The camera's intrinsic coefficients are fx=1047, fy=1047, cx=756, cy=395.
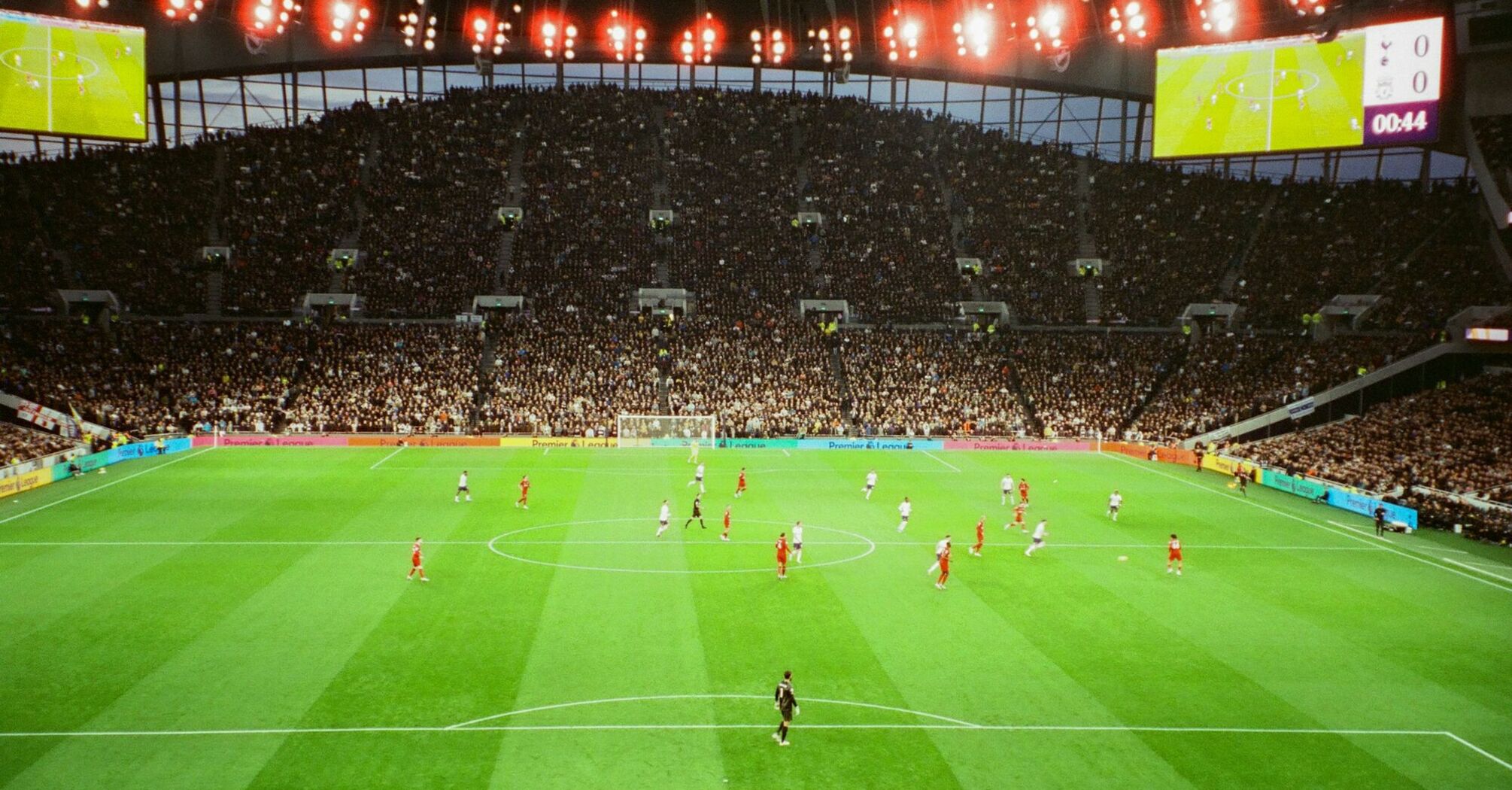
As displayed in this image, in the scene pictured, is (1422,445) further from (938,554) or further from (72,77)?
(72,77)

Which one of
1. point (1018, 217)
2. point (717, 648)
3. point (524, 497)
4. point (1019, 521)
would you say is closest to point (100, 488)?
point (524, 497)

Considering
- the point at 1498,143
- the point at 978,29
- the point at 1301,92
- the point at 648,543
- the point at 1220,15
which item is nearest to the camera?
the point at 648,543

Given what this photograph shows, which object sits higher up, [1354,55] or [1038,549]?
[1354,55]

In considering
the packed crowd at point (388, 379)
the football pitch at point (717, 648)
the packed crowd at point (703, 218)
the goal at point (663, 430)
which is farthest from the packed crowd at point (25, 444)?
the goal at point (663, 430)

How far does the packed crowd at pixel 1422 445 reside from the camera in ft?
127

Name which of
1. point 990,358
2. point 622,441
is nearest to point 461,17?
point 622,441

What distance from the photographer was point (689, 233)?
68.1m

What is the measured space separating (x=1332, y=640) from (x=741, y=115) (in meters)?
61.4

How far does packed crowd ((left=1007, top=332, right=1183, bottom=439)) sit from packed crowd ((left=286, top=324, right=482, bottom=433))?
3050cm

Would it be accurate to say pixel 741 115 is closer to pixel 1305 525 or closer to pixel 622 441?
pixel 622 441

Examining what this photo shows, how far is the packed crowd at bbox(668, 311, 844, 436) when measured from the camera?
54219 millimetres

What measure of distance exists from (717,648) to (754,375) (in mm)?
36483

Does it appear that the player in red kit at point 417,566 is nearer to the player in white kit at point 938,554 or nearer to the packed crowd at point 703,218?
the player in white kit at point 938,554

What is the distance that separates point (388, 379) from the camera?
54.7 m
